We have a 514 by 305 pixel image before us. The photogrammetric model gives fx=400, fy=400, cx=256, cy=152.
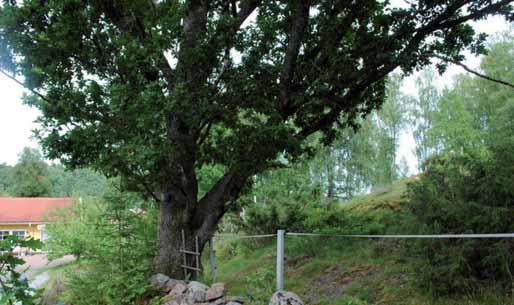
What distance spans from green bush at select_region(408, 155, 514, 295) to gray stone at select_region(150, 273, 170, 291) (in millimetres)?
3686

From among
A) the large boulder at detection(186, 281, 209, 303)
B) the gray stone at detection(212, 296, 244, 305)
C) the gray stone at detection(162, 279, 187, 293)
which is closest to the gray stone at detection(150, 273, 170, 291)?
the gray stone at detection(162, 279, 187, 293)

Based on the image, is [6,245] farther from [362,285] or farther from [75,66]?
[75,66]

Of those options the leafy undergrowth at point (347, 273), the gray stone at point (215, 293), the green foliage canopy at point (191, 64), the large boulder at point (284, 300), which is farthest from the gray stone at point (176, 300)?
the green foliage canopy at point (191, 64)

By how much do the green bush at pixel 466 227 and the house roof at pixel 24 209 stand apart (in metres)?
26.2

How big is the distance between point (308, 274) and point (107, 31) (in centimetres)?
507

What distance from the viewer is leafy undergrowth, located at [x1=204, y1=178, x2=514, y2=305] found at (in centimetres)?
452

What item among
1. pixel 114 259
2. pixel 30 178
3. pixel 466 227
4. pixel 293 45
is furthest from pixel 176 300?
pixel 30 178

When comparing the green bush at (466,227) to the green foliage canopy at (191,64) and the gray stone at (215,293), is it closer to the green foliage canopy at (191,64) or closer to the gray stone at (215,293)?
the green foliage canopy at (191,64)

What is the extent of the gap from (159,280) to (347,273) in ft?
9.51

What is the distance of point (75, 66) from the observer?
6.29 meters

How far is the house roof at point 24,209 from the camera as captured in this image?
2738 centimetres

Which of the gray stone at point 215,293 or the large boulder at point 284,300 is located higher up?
the large boulder at point 284,300

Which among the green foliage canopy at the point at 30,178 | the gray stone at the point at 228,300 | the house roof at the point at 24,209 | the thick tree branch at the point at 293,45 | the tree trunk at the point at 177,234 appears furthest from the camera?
the green foliage canopy at the point at 30,178

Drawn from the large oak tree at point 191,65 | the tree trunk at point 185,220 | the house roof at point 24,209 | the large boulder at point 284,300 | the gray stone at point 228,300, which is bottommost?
the house roof at point 24,209
